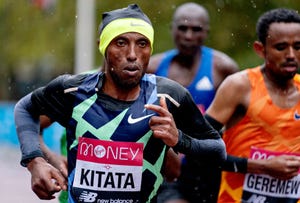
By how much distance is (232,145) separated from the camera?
681cm

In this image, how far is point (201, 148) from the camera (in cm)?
536

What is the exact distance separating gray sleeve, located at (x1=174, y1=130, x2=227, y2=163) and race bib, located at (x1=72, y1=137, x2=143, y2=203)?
0.26 meters

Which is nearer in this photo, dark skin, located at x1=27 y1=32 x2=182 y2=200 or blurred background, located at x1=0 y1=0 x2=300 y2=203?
dark skin, located at x1=27 y1=32 x2=182 y2=200

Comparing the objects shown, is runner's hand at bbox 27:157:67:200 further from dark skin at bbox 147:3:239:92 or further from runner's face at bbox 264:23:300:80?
dark skin at bbox 147:3:239:92

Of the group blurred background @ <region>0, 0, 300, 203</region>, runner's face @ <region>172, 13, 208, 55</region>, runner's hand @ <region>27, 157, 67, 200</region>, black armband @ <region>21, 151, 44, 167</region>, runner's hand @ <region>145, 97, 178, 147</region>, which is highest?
runner's face @ <region>172, 13, 208, 55</region>

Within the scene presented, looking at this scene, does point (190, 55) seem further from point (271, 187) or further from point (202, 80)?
point (271, 187)

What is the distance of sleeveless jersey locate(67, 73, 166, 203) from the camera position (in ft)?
17.7

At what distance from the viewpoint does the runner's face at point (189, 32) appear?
29.6 ft

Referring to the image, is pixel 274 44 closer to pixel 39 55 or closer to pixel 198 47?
pixel 198 47

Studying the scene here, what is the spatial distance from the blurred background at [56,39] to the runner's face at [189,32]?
16.2ft

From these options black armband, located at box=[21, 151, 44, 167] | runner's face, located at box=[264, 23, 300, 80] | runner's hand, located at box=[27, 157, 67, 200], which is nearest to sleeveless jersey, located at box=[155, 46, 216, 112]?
runner's face, located at box=[264, 23, 300, 80]

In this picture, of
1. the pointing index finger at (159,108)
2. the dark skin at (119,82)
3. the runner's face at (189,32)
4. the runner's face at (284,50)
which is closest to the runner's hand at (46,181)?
the dark skin at (119,82)

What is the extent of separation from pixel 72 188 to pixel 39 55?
95.4 feet

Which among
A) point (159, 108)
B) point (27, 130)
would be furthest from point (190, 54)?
point (159, 108)
